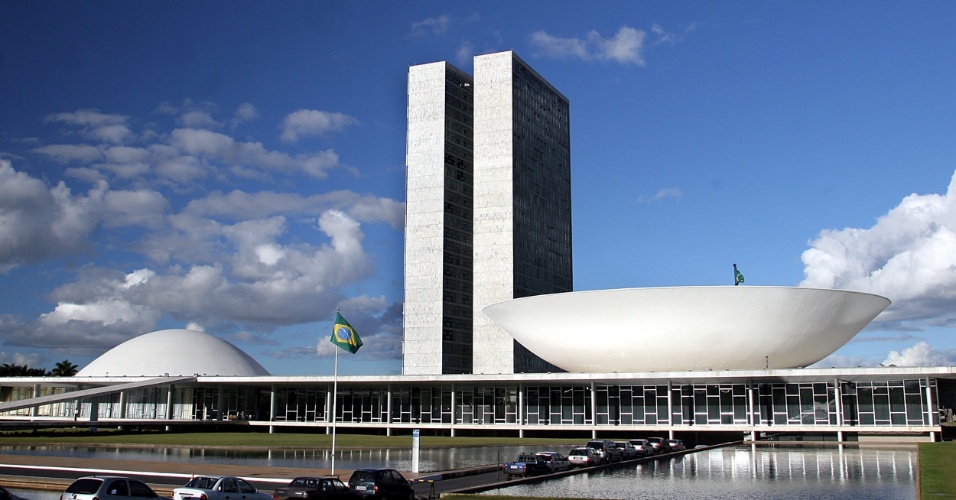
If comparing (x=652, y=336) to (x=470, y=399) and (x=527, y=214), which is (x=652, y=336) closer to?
(x=470, y=399)

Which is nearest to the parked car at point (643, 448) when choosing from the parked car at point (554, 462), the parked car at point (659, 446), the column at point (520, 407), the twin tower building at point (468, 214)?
the parked car at point (659, 446)

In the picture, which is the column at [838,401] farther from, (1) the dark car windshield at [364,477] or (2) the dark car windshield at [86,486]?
(2) the dark car windshield at [86,486]

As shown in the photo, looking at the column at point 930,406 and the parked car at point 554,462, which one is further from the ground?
the column at point 930,406

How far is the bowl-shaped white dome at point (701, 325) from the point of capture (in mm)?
55531

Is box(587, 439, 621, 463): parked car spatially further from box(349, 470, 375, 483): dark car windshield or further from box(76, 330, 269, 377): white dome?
box(76, 330, 269, 377): white dome

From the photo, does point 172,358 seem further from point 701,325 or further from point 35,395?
point 701,325

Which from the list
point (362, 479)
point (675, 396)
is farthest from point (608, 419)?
point (362, 479)

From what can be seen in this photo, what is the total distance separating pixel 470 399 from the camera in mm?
68312

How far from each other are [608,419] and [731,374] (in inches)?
421

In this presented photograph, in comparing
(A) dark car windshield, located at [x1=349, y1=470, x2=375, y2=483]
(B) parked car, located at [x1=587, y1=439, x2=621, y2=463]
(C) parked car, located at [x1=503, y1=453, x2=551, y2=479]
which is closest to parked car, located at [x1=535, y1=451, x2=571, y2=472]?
(C) parked car, located at [x1=503, y1=453, x2=551, y2=479]

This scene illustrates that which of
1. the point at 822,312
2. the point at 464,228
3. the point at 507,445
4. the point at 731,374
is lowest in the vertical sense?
the point at 507,445

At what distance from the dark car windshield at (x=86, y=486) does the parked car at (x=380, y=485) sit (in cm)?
618

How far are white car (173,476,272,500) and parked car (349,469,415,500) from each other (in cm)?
232

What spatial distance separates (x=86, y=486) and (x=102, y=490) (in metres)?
0.44
